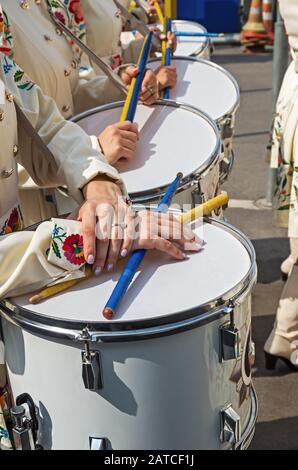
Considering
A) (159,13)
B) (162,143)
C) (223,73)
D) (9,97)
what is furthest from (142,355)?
(159,13)

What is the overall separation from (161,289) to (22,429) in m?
0.39

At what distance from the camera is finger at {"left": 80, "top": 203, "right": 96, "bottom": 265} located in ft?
4.56

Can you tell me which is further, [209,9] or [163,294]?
[209,9]

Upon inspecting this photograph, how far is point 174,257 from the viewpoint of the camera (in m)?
1.46

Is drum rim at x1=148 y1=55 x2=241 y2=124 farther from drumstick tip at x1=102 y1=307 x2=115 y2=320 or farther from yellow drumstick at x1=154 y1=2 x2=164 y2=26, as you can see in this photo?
drumstick tip at x1=102 y1=307 x2=115 y2=320

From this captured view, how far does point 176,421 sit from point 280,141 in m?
1.35

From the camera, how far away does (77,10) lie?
248cm

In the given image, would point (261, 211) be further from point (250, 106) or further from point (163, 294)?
point (163, 294)

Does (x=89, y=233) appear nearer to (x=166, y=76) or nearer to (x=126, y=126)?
(x=126, y=126)

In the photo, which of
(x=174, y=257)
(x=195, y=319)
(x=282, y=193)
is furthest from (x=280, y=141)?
(x=195, y=319)

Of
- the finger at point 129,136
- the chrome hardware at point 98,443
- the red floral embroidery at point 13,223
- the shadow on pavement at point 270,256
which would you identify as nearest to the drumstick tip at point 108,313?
the chrome hardware at point 98,443

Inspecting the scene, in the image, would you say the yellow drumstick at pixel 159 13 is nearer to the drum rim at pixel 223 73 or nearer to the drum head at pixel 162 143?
the drum rim at pixel 223 73

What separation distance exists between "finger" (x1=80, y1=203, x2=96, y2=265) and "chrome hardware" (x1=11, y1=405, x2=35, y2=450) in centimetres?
32

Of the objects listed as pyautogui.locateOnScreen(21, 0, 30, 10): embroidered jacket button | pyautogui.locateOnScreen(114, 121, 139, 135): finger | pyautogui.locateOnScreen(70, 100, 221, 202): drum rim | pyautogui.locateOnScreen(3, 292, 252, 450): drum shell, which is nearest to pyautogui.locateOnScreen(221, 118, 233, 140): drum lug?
pyautogui.locateOnScreen(70, 100, 221, 202): drum rim
